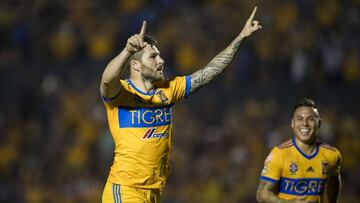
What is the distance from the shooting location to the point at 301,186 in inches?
250

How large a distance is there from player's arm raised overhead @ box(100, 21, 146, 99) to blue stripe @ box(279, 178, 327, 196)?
1.94 metres

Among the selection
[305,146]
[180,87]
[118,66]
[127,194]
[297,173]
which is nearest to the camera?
[118,66]

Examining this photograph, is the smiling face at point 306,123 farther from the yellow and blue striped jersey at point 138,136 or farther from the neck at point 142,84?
the neck at point 142,84

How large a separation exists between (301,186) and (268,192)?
1.06 feet

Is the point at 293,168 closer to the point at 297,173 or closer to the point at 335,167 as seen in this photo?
the point at 297,173

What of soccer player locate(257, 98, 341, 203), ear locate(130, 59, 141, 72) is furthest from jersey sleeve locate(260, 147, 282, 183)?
ear locate(130, 59, 141, 72)

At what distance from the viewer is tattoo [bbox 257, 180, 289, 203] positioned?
6.18 m

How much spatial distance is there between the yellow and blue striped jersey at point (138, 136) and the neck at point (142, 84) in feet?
0.11

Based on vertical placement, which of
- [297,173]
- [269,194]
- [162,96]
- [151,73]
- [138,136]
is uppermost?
[151,73]

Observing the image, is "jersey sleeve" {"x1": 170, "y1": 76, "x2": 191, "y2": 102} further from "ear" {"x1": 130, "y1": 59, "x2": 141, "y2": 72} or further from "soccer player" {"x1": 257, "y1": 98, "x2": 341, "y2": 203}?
"soccer player" {"x1": 257, "y1": 98, "x2": 341, "y2": 203}

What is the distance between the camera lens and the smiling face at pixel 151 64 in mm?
5492

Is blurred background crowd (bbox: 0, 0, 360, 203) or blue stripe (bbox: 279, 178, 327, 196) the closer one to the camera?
blue stripe (bbox: 279, 178, 327, 196)

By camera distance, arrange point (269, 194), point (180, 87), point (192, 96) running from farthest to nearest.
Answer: point (192, 96), point (269, 194), point (180, 87)

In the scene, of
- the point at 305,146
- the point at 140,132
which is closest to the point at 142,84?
the point at 140,132
